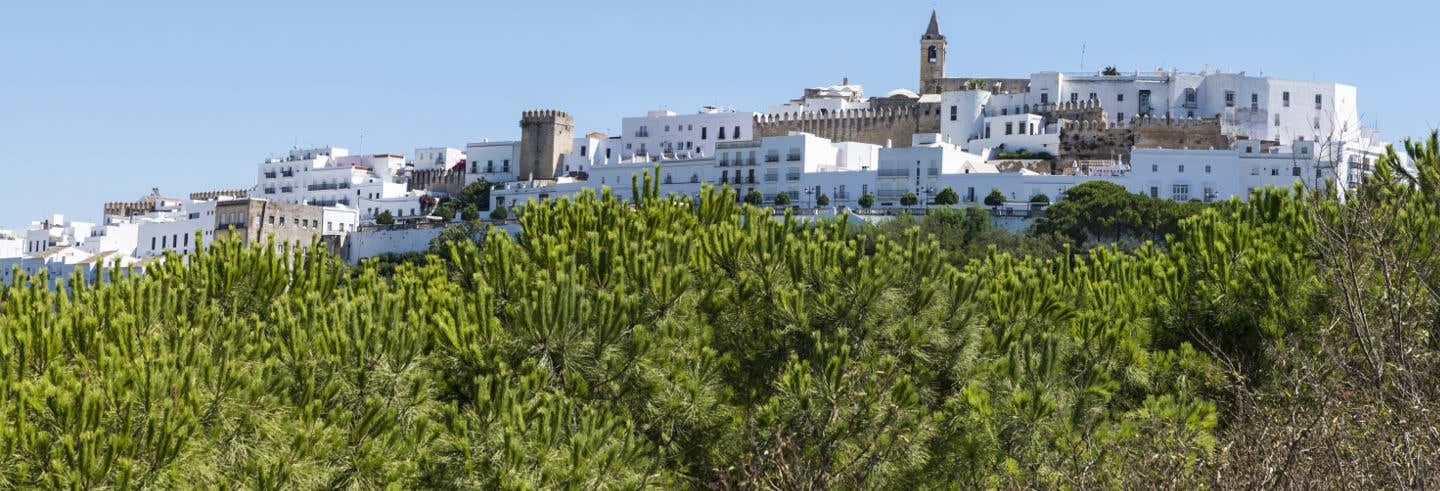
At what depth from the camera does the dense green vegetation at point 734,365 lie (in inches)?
462

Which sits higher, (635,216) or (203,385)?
(635,216)

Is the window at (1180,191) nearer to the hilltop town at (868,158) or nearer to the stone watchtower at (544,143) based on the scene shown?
the hilltop town at (868,158)

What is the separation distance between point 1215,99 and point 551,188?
26.5m

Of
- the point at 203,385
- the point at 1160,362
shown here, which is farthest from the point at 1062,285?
the point at 203,385

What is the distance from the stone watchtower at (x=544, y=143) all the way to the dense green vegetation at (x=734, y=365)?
5624cm

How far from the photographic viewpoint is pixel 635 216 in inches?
648

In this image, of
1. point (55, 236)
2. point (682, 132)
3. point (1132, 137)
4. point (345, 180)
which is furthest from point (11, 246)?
point (1132, 137)

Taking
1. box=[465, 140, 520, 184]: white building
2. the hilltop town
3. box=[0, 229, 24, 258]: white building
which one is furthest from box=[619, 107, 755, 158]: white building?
box=[0, 229, 24, 258]: white building

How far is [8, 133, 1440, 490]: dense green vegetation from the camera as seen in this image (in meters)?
11.7

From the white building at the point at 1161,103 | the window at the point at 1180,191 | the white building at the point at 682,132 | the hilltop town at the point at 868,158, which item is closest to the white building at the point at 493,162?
the hilltop town at the point at 868,158

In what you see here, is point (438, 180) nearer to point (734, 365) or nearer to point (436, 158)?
point (436, 158)

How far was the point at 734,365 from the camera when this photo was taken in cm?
1477

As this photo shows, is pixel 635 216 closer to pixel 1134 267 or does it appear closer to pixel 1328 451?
pixel 1134 267

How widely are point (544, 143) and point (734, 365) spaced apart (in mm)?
59621
